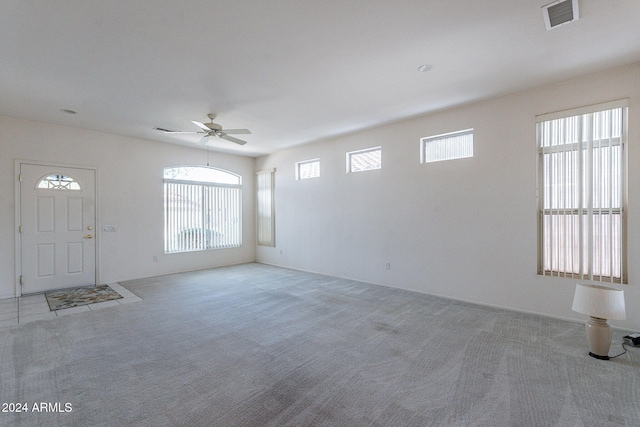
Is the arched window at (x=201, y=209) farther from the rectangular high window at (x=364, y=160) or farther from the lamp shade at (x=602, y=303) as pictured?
the lamp shade at (x=602, y=303)

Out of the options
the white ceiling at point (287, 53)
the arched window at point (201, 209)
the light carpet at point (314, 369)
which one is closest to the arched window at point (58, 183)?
the white ceiling at point (287, 53)

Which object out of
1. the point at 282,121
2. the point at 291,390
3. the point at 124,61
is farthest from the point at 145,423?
the point at 282,121

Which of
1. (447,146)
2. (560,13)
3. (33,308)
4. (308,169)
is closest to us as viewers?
(560,13)

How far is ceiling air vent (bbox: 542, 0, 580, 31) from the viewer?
7.45 feet

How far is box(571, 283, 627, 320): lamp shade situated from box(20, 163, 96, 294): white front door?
7585mm

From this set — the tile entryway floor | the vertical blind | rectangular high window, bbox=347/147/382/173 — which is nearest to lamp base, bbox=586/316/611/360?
rectangular high window, bbox=347/147/382/173

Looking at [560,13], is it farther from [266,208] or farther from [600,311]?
[266,208]

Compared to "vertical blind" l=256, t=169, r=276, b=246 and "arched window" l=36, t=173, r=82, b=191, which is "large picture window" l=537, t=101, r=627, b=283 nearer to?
"vertical blind" l=256, t=169, r=276, b=246

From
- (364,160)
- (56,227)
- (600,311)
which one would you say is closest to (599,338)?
(600,311)

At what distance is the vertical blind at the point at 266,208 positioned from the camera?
25.2 feet

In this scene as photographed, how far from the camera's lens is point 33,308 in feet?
13.7

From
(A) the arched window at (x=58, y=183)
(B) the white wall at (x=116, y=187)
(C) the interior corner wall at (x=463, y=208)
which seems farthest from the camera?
(A) the arched window at (x=58, y=183)

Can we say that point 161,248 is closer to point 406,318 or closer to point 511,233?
point 406,318

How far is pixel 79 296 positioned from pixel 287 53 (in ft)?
16.9
